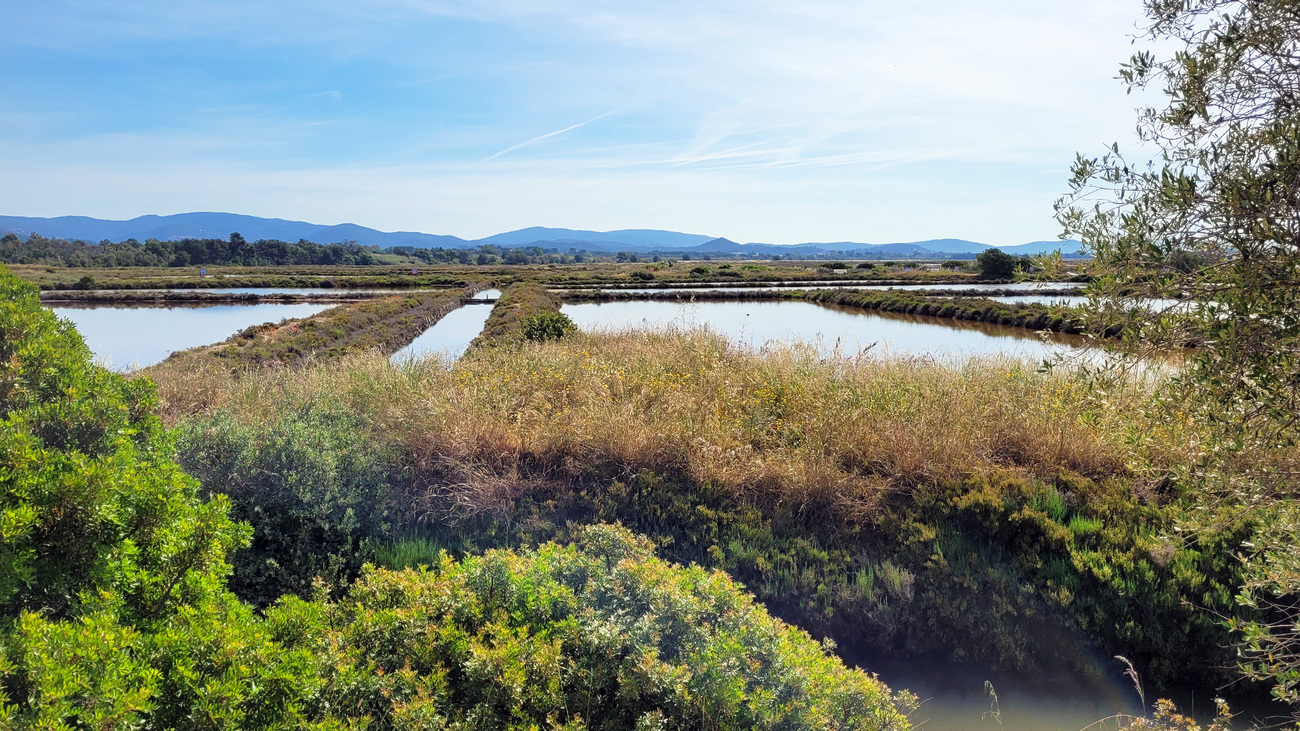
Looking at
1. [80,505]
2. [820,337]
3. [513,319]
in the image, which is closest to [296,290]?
[513,319]

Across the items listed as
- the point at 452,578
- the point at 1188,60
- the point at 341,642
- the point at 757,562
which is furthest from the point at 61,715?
the point at 1188,60

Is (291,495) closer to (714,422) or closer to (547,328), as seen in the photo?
(714,422)

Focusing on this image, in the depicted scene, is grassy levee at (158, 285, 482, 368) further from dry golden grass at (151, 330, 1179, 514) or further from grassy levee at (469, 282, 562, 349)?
dry golden grass at (151, 330, 1179, 514)

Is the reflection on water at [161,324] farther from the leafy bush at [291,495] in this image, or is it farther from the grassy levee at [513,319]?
the leafy bush at [291,495]

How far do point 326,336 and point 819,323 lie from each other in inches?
712

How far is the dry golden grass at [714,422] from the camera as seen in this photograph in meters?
5.79

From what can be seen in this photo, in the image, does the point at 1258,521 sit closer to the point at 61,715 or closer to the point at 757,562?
the point at 757,562

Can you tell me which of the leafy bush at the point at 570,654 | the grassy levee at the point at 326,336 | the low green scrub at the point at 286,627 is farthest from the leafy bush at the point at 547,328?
the leafy bush at the point at 570,654

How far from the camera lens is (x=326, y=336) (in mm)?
20391

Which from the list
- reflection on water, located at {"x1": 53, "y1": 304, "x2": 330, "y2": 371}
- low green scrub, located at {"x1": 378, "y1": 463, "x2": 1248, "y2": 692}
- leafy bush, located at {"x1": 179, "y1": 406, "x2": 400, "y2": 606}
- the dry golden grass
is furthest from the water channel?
leafy bush, located at {"x1": 179, "y1": 406, "x2": 400, "y2": 606}

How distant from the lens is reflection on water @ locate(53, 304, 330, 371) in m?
21.2

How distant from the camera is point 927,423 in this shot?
6.65 m

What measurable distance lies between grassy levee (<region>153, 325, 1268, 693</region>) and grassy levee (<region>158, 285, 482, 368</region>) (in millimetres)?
7356

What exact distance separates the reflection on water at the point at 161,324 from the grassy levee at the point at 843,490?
1564 cm
